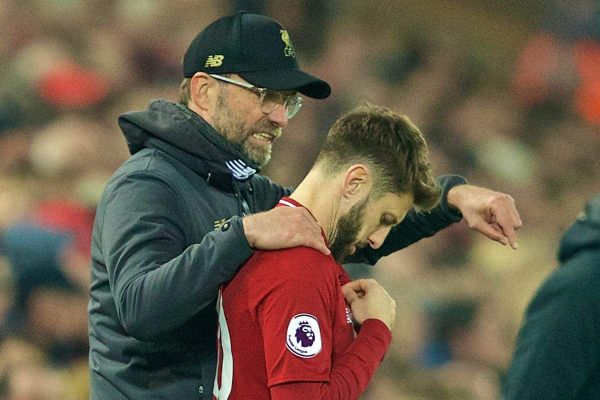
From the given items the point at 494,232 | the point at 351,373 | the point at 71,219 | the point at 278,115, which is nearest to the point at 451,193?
the point at 494,232

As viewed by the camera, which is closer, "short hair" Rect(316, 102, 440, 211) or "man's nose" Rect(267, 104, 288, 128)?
"short hair" Rect(316, 102, 440, 211)

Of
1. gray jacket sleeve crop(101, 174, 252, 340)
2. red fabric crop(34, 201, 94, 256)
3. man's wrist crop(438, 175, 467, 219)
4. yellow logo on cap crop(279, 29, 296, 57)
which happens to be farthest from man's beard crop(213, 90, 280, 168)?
red fabric crop(34, 201, 94, 256)

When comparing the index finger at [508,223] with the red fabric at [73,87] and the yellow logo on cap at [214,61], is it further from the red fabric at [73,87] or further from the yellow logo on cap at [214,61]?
the red fabric at [73,87]

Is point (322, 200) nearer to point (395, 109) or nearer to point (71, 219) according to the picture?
point (71, 219)

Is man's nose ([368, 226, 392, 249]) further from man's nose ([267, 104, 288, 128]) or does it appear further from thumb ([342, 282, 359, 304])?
man's nose ([267, 104, 288, 128])

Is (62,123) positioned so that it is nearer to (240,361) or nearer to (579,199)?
(579,199)

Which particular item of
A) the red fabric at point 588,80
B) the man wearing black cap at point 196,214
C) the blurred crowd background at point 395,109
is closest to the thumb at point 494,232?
the man wearing black cap at point 196,214

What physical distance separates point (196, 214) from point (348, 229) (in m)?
0.40

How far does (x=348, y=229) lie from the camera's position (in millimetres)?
2133

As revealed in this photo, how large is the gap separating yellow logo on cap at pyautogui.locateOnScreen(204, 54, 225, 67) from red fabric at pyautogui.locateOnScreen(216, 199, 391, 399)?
0.64m

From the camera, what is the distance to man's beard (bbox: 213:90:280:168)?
8.29ft

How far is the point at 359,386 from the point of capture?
6.65 ft

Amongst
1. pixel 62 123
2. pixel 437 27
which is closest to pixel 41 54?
pixel 62 123

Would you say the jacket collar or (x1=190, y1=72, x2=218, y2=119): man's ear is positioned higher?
(x1=190, y1=72, x2=218, y2=119): man's ear
